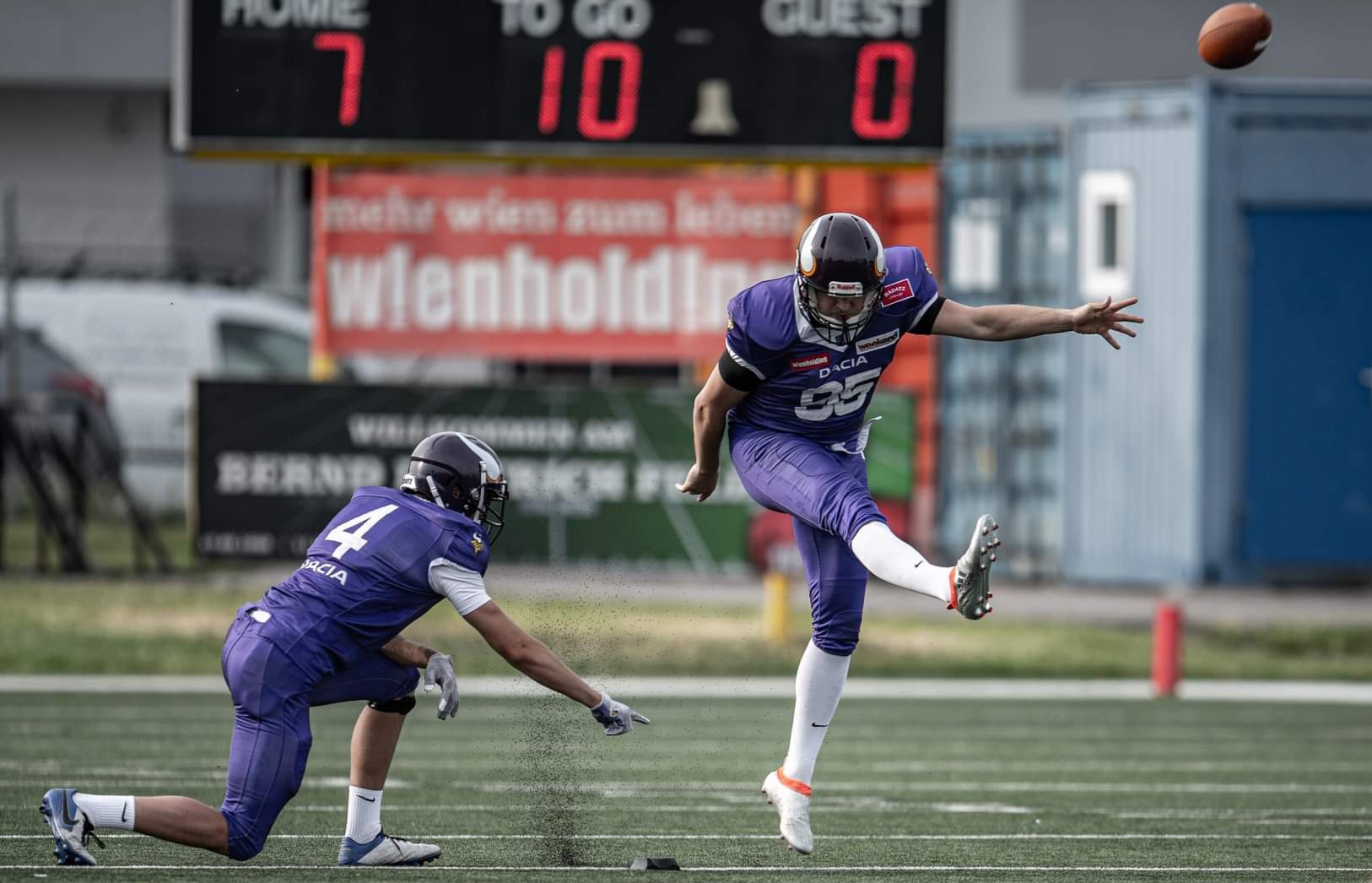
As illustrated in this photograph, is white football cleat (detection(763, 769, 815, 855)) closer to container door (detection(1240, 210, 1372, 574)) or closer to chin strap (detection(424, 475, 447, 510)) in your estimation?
chin strap (detection(424, 475, 447, 510))

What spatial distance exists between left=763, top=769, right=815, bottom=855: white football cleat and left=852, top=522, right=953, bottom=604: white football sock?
3.11ft

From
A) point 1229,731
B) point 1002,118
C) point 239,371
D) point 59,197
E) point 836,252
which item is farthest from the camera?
point 59,197

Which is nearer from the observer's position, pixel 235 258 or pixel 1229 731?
pixel 1229 731

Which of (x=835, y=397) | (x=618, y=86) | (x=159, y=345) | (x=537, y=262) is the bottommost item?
(x=835, y=397)

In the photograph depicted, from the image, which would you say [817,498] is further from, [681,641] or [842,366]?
[681,641]

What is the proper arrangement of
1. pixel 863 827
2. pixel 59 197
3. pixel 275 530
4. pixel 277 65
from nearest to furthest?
pixel 863 827 < pixel 277 65 < pixel 275 530 < pixel 59 197

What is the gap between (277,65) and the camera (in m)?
15.8

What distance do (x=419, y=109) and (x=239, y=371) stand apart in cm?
854

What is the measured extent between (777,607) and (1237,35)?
895 centimetres

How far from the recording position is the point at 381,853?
7.25m

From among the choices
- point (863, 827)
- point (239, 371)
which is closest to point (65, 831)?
point (863, 827)

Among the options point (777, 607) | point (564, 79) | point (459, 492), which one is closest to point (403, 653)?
point (459, 492)

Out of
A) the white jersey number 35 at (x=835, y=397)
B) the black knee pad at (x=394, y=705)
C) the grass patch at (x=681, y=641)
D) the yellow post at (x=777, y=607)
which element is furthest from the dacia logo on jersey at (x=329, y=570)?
the yellow post at (x=777, y=607)

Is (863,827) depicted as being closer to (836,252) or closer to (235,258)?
(836,252)
